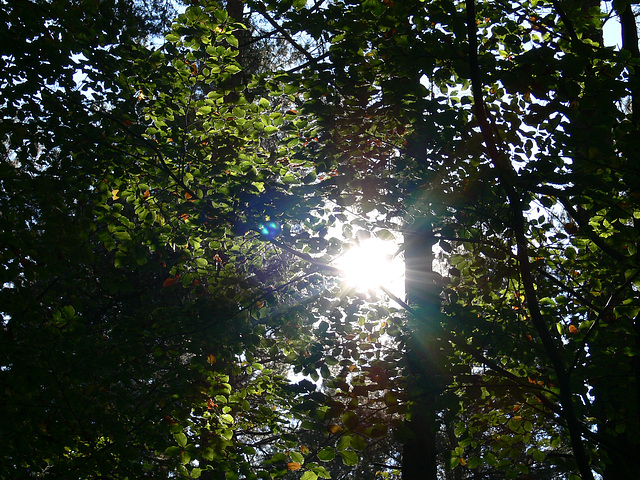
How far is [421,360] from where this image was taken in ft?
8.57

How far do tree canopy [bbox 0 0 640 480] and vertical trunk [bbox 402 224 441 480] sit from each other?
22 millimetres

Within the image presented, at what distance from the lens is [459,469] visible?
457 inches

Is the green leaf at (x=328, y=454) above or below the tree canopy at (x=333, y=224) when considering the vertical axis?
below

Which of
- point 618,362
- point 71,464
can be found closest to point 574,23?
point 618,362

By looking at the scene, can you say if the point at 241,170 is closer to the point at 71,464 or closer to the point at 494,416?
the point at 71,464

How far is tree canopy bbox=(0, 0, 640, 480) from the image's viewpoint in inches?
103

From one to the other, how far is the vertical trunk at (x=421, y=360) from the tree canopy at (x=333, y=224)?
0.02 m

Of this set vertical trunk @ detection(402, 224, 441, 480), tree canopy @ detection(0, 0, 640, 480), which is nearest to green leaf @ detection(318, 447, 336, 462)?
tree canopy @ detection(0, 0, 640, 480)

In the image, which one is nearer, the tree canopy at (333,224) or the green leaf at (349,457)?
the green leaf at (349,457)

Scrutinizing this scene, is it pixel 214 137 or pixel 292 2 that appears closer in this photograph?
pixel 292 2

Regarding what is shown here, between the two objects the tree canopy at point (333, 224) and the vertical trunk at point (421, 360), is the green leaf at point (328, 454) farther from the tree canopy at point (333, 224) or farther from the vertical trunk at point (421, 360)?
the vertical trunk at point (421, 360)

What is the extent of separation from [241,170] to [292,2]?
112 centimetres

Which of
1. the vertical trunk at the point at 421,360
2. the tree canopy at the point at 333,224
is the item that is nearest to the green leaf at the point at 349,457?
the tree canopy at the point at 333,224

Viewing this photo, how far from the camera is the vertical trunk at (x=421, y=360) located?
8.18 feet
